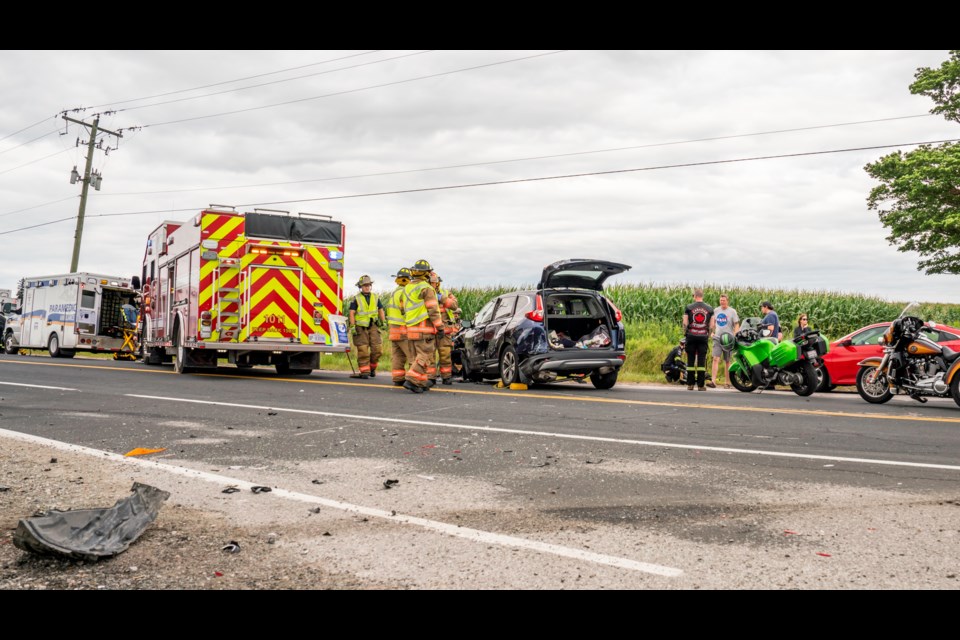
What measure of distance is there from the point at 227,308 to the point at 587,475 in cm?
1190

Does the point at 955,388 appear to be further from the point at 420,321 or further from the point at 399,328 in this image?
the point at 399,328

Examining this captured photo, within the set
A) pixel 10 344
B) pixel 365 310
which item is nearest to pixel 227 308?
pixel 365 310

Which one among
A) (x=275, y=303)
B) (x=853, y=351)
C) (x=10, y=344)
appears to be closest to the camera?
(x=853, y=351)

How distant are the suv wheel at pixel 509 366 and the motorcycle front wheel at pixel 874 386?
5437 millimetres

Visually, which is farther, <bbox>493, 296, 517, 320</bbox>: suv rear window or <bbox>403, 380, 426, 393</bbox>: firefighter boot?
<bbox>493, 296, 517, 320</bbox>: suv rear window

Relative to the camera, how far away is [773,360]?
14.5 metres

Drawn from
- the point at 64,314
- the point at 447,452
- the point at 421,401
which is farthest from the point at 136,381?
the point at 64,314

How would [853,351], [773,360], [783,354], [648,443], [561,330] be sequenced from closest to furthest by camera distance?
[648,443] < [783,354] < [773,360] < [561,330] < [853,351]

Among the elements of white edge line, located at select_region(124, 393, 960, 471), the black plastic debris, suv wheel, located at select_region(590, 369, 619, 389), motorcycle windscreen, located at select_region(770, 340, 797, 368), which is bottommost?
the black plastic debris

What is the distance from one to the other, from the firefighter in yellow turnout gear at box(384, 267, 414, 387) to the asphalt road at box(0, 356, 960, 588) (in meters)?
1.61

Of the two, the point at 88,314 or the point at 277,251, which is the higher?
the point at 277,251

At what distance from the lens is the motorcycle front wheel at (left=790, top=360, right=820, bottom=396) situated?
1424 cm

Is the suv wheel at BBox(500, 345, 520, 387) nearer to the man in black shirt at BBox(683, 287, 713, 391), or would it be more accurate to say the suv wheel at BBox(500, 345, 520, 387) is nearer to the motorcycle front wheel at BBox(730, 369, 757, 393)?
the man in black shirt at BBox(683, 287, 713, 391)

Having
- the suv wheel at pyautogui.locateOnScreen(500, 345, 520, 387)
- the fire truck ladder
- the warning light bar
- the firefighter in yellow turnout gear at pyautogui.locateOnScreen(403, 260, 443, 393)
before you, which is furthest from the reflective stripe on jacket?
the firefighter in yellow turnout gear at pyautogui.locateOnScreen(403, 260, 443, 393)
